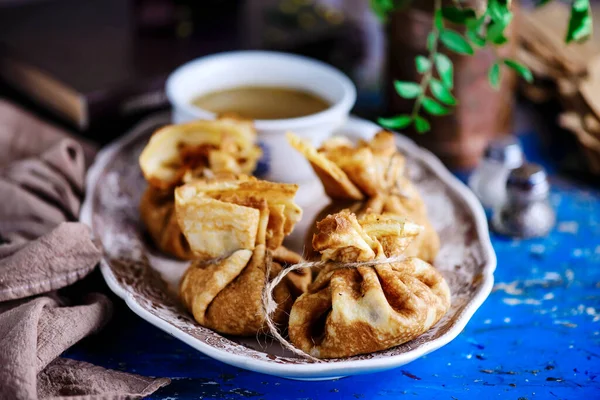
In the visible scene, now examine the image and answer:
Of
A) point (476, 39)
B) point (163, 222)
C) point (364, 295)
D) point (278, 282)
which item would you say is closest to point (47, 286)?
point (163, 222)

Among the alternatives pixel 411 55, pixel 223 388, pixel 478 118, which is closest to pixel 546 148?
pixel 478 118

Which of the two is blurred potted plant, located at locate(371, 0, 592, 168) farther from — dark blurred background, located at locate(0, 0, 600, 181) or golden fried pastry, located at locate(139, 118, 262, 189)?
golden fried pastry, located at locate(139, 118, 262, 189)

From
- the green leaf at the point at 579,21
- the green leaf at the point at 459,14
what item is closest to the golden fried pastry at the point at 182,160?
the green leaf at the point at 459,14

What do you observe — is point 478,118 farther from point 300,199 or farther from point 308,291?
point 308,291

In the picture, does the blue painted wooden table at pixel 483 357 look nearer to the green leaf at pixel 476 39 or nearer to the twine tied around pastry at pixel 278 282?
the twine tied around pastry at pixel 278 282

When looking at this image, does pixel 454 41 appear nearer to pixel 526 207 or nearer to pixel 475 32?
pixel 475 32
